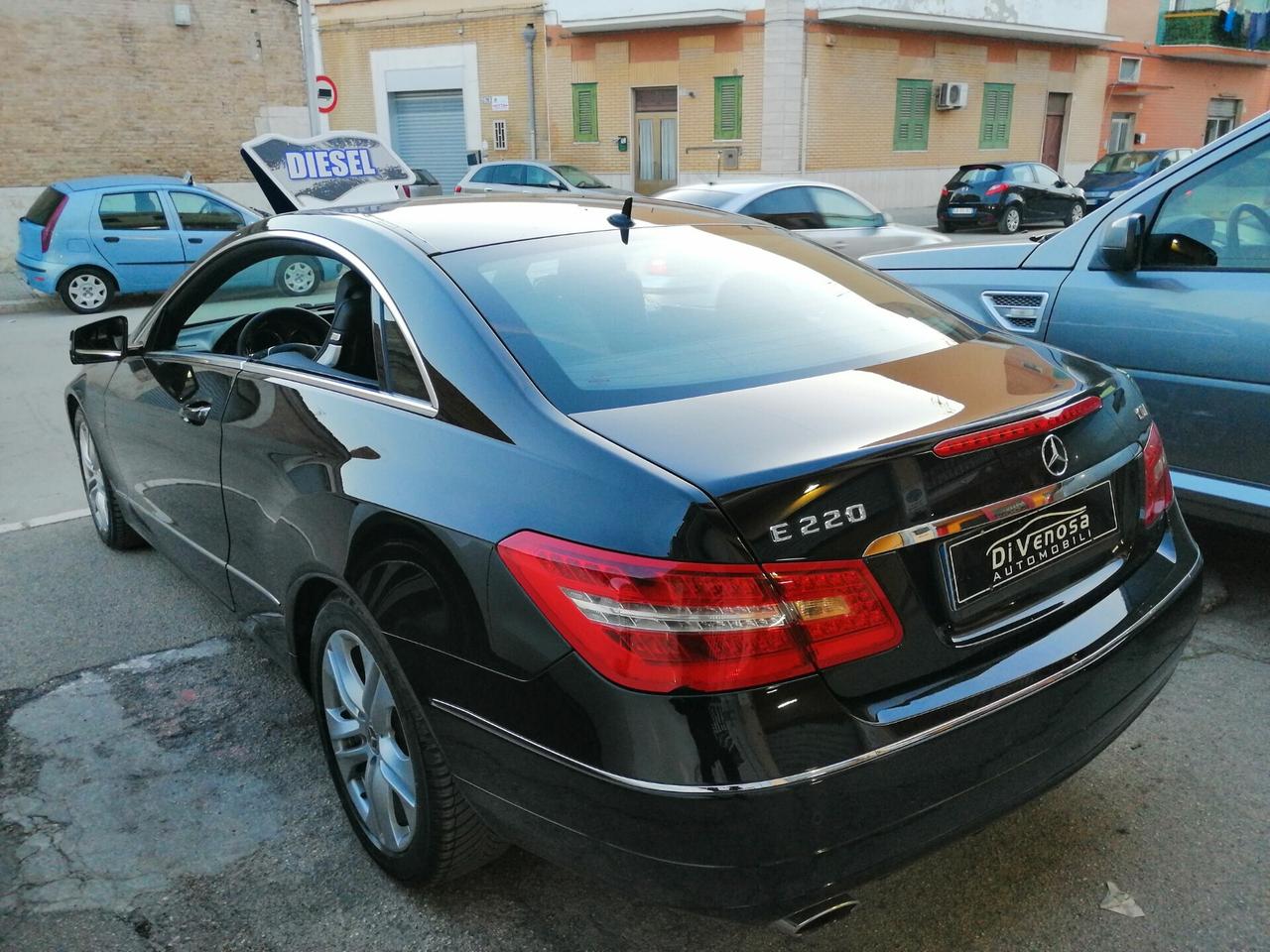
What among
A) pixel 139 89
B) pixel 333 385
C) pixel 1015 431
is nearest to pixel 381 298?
pixel 333 385

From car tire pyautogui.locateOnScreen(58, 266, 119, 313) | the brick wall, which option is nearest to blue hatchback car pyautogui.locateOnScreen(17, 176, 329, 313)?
car tire pyautogui.locateOnScreen(58, 266, 119, 313)

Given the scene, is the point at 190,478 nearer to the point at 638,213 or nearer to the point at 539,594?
the point at 638,213

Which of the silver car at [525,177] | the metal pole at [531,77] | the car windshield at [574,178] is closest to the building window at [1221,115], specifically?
the metal pole at [531,77]

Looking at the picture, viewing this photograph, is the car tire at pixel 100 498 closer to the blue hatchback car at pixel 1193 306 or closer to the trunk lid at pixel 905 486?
the trunk lid at pixel 905 486

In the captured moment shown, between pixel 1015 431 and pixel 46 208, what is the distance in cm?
1361

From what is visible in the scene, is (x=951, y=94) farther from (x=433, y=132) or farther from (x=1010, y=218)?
(x=433, y=132)

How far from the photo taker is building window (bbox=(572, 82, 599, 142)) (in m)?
27.0

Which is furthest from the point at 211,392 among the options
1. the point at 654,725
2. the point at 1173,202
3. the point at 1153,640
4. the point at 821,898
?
the point at 1173,202

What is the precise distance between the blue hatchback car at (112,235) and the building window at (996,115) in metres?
22.5

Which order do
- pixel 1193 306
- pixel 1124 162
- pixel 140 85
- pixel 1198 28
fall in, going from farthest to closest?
pixel 1198 28, pixel 1124 162, pixel 140 85, pixel 1193 306

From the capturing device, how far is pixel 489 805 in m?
2.06

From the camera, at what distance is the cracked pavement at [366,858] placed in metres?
2.34

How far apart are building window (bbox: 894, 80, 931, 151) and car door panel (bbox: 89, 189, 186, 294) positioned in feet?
64.9

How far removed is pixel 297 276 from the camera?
12.9 feet
